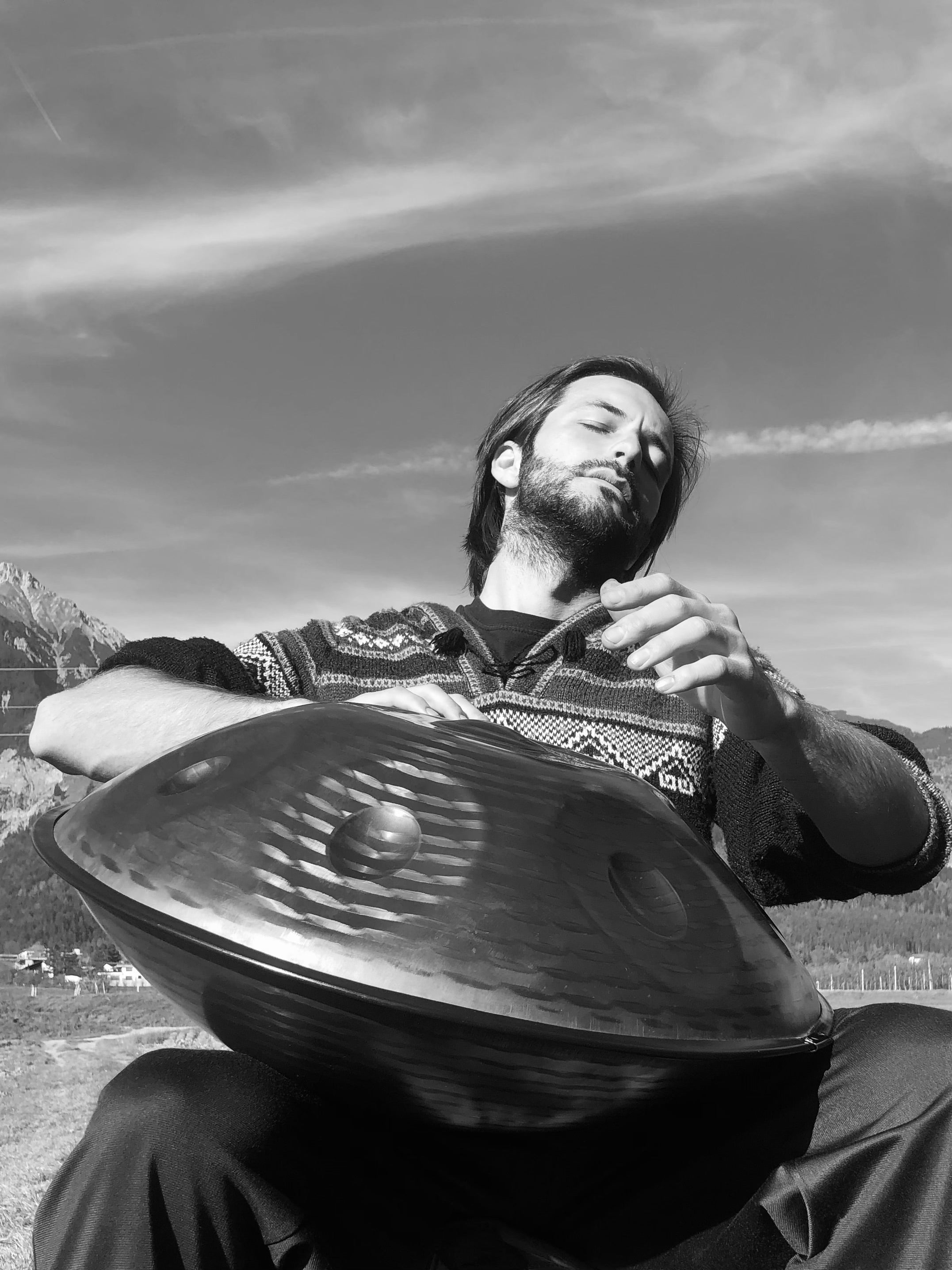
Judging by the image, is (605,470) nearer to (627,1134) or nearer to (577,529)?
(577,529)

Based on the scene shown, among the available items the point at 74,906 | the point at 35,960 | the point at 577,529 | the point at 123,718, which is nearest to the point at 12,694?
the point at 35,960

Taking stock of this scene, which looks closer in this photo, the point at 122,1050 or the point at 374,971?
the point at 374,971

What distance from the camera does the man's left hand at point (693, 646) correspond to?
1.05 m

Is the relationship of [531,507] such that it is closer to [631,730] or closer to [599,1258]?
[631,730]

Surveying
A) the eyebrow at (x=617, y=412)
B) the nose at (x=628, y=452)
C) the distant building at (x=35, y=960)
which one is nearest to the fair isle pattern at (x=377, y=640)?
the nose at (x=628, y=452)

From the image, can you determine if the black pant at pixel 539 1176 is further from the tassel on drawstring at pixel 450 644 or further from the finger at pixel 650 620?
the tassel on drawstring at pixel 450 644

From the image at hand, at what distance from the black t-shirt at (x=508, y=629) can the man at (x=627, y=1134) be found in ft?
0.75

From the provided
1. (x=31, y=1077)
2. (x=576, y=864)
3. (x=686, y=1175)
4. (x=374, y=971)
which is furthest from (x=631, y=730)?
(x=31, y=1077)

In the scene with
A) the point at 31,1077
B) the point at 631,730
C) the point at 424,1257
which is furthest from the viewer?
the point at 31,1077

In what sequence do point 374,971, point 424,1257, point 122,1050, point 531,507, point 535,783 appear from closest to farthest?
point 374,971 < point 535,783 < point 424,1257 < point 531,507 < point 122,1050

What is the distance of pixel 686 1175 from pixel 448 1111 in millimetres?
290

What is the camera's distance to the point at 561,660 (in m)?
1.69

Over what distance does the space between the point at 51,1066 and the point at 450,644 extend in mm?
1679

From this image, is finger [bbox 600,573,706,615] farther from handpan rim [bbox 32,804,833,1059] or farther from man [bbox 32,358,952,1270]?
handpan rim [bbox 32,804,833,1059]
